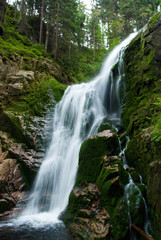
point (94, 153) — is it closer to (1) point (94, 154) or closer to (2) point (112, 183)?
(1) point (94, 154)

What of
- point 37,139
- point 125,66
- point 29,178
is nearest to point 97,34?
point 125,66

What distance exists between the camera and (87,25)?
27344 millimetres

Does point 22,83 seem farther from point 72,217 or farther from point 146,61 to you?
point 72,217

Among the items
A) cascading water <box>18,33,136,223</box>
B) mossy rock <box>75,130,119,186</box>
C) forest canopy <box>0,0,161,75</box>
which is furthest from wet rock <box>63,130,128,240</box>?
forest canopy <box>0,0,161,75</box>

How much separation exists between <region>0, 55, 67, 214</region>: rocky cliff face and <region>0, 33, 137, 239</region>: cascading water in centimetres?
57

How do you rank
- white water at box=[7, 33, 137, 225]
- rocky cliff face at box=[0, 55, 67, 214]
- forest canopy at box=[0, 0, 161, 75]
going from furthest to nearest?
forest canopy at box=[0, 0, 161, 75]
rocky cliff face at box=[0, 55, 67, 214]
white water at box=[7, 33, 137, 225]

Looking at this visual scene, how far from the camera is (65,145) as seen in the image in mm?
9102

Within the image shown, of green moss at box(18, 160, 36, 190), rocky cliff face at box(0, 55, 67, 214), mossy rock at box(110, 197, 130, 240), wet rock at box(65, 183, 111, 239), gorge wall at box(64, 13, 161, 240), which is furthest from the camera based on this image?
green moss at box(18, 160, 36, 190)

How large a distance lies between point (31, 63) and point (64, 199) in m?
10.3

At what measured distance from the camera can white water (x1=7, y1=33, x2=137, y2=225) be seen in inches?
257

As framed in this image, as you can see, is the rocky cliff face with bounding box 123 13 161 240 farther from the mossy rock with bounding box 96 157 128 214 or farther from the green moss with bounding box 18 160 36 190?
the green moss with bounding box 18 160 36 190

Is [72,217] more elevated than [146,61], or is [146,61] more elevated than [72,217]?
[146,61]

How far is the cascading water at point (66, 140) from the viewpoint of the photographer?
6.57 metres

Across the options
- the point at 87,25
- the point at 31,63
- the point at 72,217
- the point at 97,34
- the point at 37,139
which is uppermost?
the point at 87,25
